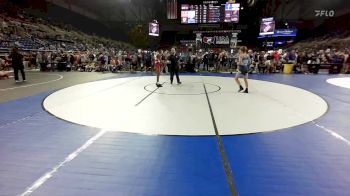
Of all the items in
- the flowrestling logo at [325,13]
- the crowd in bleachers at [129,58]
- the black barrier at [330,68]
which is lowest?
the black barrier at [330,68]

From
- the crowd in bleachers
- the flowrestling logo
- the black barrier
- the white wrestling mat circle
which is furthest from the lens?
the flowrestling logo

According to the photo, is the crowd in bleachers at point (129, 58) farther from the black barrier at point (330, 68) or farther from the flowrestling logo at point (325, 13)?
the flowrestling logo at point (325, 13)

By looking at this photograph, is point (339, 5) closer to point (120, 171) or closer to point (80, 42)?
point (80, 42)

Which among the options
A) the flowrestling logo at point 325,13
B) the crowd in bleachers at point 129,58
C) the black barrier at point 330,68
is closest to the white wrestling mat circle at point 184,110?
the crowd in bleachers at point 129,58

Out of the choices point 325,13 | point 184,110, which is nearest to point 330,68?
point 184,110

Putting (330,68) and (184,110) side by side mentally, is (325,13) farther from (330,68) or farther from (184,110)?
(184,110)

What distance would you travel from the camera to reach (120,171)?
11.9 feet

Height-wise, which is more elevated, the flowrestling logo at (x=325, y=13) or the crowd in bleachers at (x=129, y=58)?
the flowrestling logo at (x=325, y=13)

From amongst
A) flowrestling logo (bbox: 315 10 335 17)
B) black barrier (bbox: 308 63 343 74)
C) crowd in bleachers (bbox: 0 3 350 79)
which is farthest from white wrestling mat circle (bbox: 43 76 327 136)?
flowrestling logo (bbox: 315 10 335 17)

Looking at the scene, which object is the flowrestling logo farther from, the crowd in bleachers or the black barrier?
the black barrier

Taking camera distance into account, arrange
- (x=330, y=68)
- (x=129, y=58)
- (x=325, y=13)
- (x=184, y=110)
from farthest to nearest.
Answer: (x=325, y=13), (x=129, y=58), (x=330, y=68), (x=184, y=110)

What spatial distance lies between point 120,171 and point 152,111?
3.22 m

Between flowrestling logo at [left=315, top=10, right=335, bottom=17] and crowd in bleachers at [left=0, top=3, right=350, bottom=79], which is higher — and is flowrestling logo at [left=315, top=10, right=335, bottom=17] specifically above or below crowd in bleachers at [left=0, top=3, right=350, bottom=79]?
above

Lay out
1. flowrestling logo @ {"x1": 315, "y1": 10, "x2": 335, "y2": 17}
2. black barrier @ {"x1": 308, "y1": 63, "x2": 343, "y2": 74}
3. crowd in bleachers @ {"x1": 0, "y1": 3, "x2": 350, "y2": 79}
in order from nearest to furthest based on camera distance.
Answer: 1. black barrier @ {"x1": 308, "y1": 63, "x2": 343, "y2": 74}
2. crowd in bleachers @ {"x1": 0, "y1": 3, "x2": 350, "y2": 79}
3. flowrestling logo @ {"x1": 315, "y1": 10, "x2": 335, "y2": 17}
